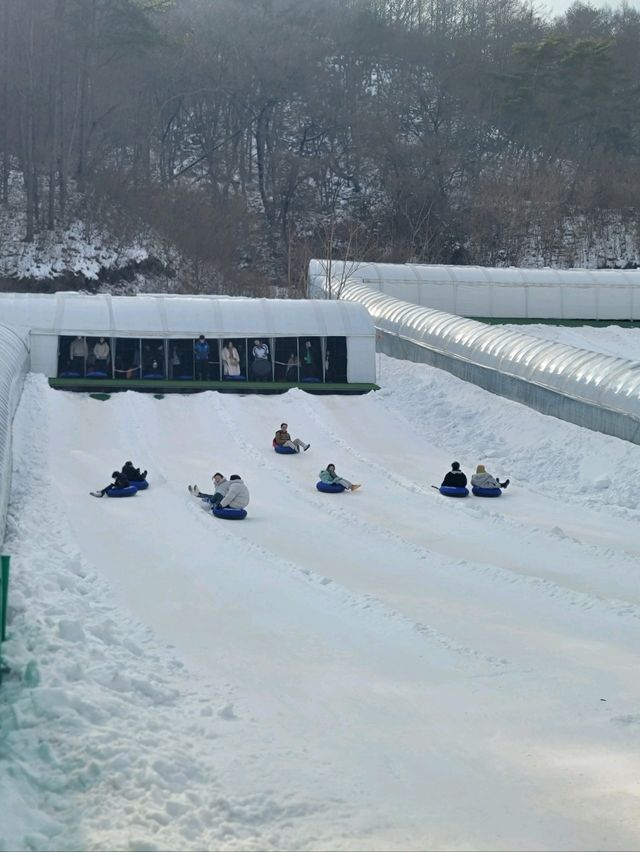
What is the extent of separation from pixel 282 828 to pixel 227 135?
2494 inches

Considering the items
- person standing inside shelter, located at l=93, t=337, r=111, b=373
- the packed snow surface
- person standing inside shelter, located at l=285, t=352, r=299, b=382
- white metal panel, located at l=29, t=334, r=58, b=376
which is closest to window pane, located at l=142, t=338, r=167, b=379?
person standing inside shelter, located at l=93, t=337, r=111, b=373

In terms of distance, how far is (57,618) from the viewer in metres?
11.2

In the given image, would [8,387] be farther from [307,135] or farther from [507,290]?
[307,135]

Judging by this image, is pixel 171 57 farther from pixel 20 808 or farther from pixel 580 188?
pixel 20 808

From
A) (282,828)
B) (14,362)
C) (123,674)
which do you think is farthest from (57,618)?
(14,362)

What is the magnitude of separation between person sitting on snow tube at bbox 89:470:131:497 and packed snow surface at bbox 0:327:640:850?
36 centimetres

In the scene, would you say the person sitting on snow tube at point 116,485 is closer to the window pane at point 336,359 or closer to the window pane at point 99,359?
the window pane at point 99,359

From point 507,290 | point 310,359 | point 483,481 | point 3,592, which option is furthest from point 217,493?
point 507,290

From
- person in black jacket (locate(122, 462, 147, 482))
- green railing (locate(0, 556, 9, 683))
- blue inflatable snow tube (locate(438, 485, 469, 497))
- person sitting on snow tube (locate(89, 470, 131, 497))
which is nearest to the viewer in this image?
green railing (locate(0, 556, 9, 683))

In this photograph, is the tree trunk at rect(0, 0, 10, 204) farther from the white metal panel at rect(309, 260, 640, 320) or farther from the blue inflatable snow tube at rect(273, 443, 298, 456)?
the blue inflatable snow tube at rect(273, 443, 298, 456)

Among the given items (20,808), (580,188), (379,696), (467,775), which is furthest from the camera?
(580,188)

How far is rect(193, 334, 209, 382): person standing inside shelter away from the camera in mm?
30766

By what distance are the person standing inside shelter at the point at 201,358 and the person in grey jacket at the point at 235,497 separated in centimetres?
1294

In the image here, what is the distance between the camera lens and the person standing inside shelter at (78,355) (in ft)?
100.0
